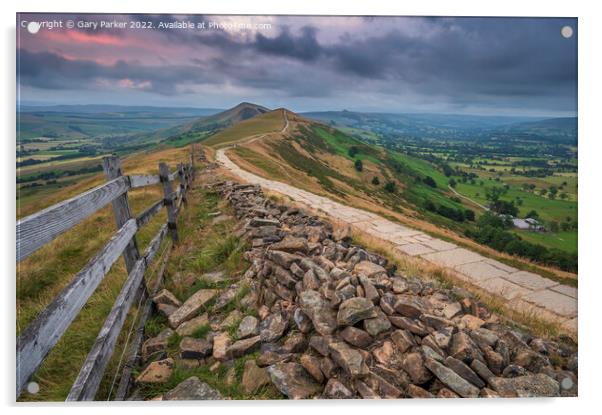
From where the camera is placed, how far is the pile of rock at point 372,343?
2635 millimetres

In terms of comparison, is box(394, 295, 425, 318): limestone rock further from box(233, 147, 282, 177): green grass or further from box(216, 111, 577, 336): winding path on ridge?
box(233, 147, 282, 177): green grass

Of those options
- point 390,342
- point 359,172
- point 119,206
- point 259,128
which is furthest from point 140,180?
A: point 259,128

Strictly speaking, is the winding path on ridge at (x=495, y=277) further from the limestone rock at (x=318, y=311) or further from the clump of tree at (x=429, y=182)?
the clump of tree at (x=429, y=182)

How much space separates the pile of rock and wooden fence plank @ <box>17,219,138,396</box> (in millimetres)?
1206

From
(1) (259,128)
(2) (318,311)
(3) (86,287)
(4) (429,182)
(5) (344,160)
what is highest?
(1) (259,128)

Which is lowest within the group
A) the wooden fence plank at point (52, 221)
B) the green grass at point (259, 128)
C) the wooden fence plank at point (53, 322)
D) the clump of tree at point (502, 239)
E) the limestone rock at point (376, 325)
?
the clump of tree at point (502, 239)

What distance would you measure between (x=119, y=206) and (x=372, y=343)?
Answer: 3089 mm

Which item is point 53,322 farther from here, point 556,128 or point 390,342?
point 556,128

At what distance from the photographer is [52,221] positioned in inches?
79.9

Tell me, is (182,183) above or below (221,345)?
above

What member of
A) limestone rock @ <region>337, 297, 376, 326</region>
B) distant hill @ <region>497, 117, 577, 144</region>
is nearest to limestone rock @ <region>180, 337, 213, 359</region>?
limestone rock @ <region>337, 297, 376, 326</region>

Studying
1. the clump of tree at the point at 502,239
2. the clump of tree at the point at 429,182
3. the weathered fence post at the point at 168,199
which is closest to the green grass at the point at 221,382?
the weathered fence post at the point at 168,199

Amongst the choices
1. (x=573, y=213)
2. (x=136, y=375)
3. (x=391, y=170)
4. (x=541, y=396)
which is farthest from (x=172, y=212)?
(x=391, y=170)
